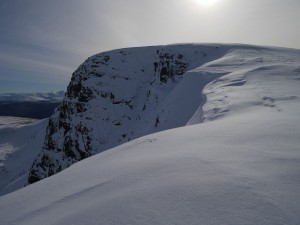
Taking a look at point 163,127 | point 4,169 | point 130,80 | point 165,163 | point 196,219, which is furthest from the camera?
point 4,169

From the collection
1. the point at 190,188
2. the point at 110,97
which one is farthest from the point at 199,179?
the point at 110,97

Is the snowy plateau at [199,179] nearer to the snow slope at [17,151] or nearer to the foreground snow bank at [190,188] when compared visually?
the foreground snow bank at [190,188]

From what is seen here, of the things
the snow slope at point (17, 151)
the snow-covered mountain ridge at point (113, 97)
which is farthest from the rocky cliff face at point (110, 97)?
the snow slope at point (17, 151)

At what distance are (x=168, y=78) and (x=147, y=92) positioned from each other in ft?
12.0

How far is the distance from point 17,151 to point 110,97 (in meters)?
34.2

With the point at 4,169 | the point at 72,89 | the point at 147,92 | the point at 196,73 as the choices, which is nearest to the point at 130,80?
the point at 147,92

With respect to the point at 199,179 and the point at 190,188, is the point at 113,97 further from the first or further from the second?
the point at 190,188

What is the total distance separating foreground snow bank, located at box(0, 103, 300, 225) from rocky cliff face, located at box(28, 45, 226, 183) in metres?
26.0

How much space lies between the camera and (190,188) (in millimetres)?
2275

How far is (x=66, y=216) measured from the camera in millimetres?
2355

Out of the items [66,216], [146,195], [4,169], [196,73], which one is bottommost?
[4,169]

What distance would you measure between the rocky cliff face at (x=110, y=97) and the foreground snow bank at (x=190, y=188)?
2602cm

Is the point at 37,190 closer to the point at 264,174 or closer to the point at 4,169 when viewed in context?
the point at 264,174

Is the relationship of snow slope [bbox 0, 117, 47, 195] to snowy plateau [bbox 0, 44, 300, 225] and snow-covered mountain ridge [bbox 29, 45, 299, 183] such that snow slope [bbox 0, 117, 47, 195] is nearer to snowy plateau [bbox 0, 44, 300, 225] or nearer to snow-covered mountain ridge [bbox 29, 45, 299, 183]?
snow-covered mountain ridge [bbox 29, 45, 299, 183]
